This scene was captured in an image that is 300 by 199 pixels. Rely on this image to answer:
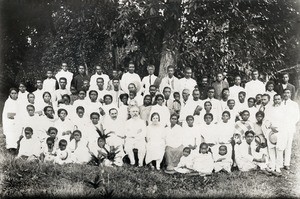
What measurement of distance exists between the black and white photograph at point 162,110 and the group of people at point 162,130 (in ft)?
0.07

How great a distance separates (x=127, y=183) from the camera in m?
6.82

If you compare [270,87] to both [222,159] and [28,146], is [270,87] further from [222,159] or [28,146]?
[28,146]

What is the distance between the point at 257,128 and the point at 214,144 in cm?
94

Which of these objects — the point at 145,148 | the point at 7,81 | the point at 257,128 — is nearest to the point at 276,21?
the point at 257,128

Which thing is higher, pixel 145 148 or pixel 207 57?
pixel 207 57

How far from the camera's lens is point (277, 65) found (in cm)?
1025

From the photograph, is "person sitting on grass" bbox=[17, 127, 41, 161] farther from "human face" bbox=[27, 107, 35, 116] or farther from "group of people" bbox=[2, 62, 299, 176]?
"human face" bbox=[27, 107, 35, 116]

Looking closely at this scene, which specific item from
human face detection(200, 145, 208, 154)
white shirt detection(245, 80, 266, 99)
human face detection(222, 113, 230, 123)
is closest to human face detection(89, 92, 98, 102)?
human face detection(200, 145, 208, 154)

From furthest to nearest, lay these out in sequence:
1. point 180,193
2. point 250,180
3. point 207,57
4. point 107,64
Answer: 1. point 107,64
2. point 207,57
3. point 250,180
4. point 180,193

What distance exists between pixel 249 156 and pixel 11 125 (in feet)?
16.2

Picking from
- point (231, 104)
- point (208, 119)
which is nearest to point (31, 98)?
point (208, 119)

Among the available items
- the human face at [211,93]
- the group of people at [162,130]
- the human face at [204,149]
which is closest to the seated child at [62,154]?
the group of people at [162,130]

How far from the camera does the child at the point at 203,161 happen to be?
24.0ft

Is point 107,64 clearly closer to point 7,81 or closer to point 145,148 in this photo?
point 7,81
